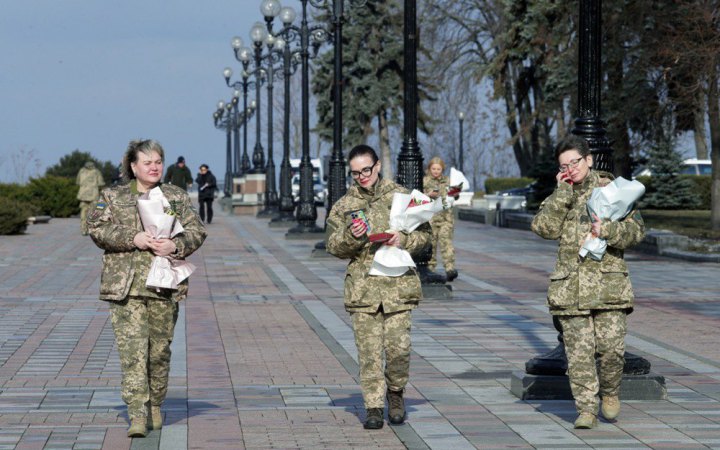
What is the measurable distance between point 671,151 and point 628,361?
44.2 m

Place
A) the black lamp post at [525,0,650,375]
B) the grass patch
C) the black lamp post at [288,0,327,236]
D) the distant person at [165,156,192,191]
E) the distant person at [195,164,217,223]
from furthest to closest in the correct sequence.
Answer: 1. the distant person at [195,164,217,223]
2. the distant person at [165,156,192,191]
3. the black lamp post at [288,0,327,236]
4. the grass patch
5. the black lamp post at [525,0,650,375]

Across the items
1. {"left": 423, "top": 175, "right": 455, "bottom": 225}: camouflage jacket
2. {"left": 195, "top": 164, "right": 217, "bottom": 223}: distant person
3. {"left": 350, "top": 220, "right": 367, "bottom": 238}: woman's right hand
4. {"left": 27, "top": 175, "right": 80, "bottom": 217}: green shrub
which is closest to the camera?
{"left": 350, "top": 220, "right": 367, "bottom": 238}: woman's right hand

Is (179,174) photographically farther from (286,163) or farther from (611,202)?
(611,202)

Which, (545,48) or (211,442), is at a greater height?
(545,48)

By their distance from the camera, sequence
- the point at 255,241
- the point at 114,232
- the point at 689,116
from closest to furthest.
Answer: the point at 114,232
the point at 255,241
the point at 689,116

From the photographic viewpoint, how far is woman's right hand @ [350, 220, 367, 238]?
8172 mm

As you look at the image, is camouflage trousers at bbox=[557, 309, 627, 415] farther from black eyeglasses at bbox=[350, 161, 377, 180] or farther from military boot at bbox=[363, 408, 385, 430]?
black eyeglasses at bbox=[350, 161, 377, 180]

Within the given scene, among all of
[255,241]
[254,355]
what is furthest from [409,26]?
→ [255,241]

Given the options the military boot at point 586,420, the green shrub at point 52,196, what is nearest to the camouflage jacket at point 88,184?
the green shrub at point 52,196

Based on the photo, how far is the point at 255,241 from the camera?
104ft

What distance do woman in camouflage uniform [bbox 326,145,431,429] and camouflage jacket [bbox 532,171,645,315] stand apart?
76cm

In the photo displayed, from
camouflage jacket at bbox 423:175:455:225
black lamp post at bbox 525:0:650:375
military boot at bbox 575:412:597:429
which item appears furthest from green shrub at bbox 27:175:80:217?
military boot at bbox 575:412:597:429

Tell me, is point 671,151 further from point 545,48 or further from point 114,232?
point 114,232

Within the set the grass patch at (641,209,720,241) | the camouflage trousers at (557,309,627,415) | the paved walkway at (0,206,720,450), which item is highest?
the camouflage trousers at (557,309,627,415)
